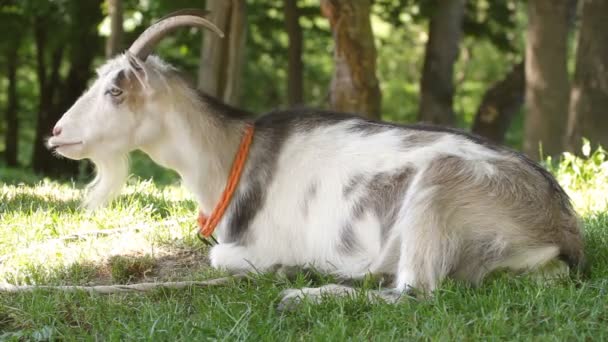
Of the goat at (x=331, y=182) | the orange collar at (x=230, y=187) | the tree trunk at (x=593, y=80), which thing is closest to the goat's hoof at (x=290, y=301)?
the goat at (x=331, y=182)

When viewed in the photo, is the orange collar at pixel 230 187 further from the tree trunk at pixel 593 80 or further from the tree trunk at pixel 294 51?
the tree trunk at pixel 294 51

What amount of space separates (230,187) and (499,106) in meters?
8.05

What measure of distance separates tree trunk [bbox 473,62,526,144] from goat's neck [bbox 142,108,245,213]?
780cm

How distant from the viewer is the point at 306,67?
17.5 metres

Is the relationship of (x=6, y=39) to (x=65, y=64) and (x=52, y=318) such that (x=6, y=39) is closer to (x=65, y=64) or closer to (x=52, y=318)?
(x=65, y=64)

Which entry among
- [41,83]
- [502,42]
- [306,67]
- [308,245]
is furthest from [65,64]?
[308,245]

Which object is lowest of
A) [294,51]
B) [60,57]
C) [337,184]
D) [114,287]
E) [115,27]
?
[114,287]

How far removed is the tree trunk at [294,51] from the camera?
10.1 metres

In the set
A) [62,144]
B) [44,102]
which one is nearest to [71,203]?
[62,144]

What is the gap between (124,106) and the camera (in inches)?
164

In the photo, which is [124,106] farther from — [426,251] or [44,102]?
[44,102]

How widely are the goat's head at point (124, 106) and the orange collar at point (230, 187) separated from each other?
40cm

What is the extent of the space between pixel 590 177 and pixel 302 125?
8.80 ft

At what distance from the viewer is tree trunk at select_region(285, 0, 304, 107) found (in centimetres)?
1009
